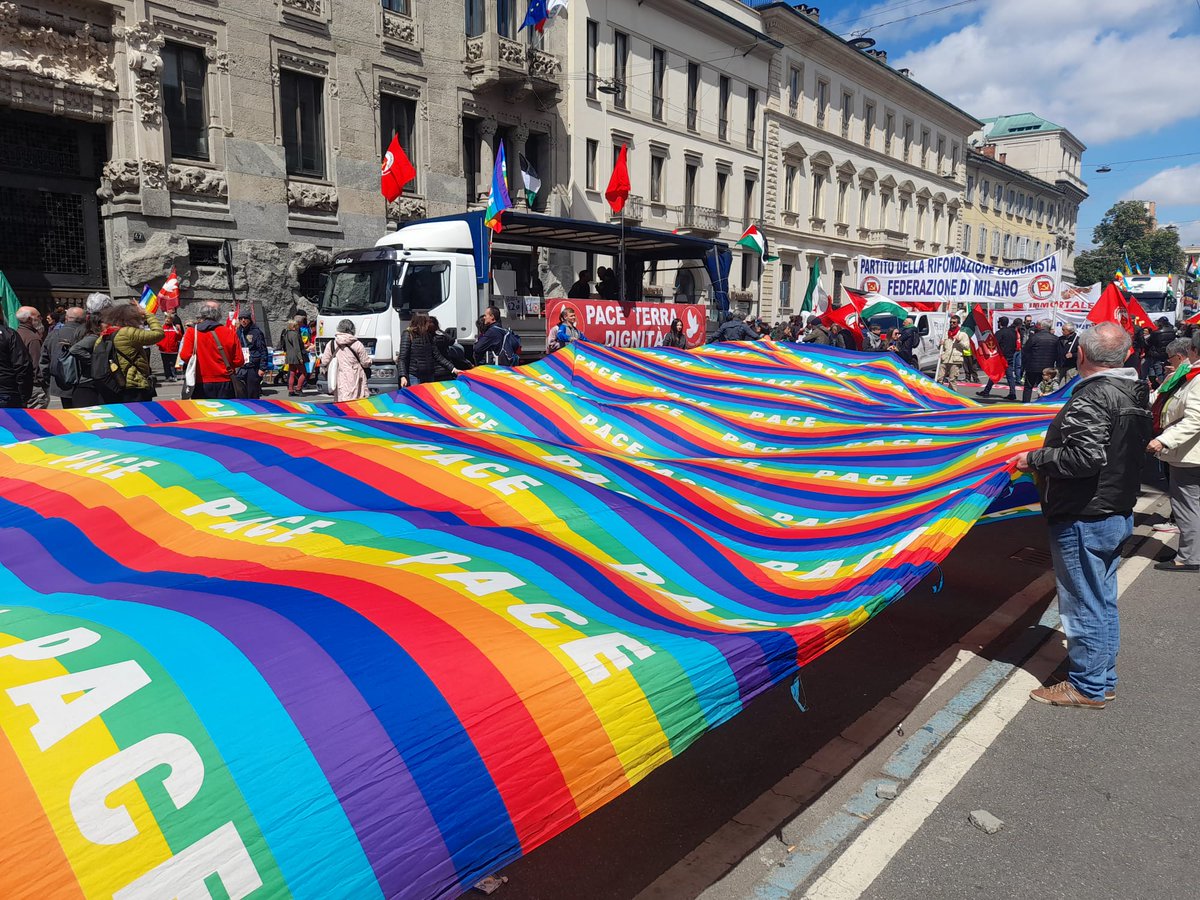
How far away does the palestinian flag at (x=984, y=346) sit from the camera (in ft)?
60.6

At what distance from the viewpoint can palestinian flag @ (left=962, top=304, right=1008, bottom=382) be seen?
18469 millimetres

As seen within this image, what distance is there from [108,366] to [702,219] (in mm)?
31146

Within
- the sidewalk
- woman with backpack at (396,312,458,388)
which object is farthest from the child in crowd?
the sidewalk

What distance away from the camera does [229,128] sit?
67.6ft

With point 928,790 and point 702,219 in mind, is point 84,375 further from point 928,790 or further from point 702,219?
point 702,219

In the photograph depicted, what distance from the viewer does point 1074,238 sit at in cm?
8838

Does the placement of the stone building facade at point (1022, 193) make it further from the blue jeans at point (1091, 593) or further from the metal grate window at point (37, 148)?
the blue jeans at point (1091, 593)

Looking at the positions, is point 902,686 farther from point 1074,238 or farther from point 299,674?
point 1074,238

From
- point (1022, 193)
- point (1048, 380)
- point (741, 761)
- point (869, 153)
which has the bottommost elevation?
point (741, 761)

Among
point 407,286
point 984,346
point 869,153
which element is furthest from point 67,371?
point 869,153

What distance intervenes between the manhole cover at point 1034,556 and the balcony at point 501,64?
23297 millimetres

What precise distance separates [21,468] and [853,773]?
14.4 ft

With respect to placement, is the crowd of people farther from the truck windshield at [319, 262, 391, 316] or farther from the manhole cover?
the manhole cover

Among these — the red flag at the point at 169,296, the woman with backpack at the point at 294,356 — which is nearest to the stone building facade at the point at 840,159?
the woman with backpack at the point at 294,356
